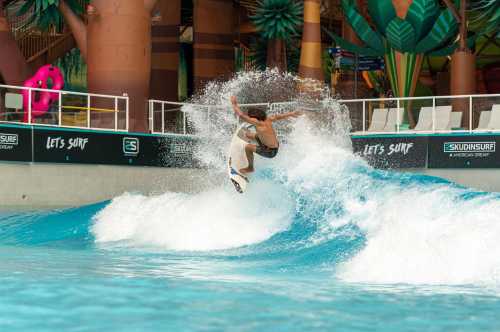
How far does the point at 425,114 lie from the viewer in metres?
29.4

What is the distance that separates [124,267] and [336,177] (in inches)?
266

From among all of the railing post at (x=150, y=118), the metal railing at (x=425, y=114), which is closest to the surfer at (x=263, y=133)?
the metal railing at (x=425, y=114)

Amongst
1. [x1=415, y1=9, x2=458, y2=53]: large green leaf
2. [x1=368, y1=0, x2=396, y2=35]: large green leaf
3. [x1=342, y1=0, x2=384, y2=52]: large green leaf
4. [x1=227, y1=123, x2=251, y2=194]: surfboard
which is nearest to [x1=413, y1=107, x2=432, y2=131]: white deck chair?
[x1=415, y1=9, x2=458, y2=53]: large green leaf

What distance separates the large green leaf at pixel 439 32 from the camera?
37.1 metres

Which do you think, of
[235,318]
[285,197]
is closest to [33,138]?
[285,197]

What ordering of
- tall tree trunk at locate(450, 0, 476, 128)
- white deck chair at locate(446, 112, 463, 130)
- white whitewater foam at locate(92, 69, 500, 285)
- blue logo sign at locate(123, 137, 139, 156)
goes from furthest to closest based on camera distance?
tall tree trunk at locate(450, 0, 476, 128)
blue logo sign at locate(123, 137, 139, 156)
white deck chair at locate(446, 112, 463, 130)
white whitewater foam at locate(92, 69, 500, 285)

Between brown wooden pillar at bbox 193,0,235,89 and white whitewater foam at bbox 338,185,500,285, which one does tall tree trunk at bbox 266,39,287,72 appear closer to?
brown wooden pillar at bbox 193,0,235,89

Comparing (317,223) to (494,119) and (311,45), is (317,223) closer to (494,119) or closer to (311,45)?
(494,119)

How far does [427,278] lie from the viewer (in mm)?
11516

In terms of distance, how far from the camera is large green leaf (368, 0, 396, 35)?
124ft

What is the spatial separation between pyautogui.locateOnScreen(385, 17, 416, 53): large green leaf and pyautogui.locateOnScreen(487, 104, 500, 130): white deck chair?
30.8ft

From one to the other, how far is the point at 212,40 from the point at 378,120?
1861 cm

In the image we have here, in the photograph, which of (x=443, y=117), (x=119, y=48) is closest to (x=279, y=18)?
(x=119, y=48)

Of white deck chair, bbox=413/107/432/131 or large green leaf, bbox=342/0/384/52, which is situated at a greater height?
large green leaf, bbox=342/0/384/52
